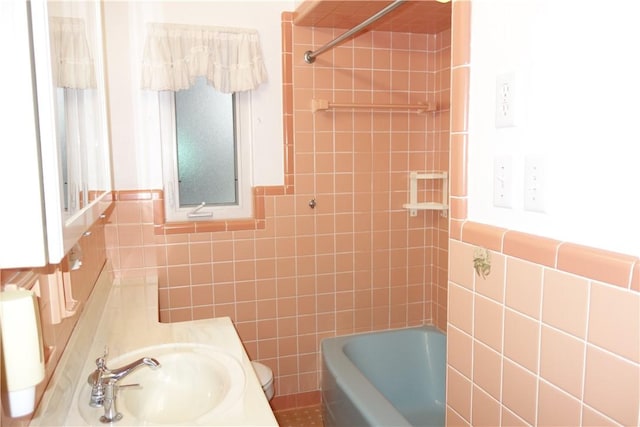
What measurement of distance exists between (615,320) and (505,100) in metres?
0.53

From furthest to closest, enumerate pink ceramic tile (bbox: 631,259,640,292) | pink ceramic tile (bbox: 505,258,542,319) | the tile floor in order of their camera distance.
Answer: the tile floor < pink ceramic tile (bbox: 505,258,542,319) < pink ceramic tile (bbox: 631,259,640,292)

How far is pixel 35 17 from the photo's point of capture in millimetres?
734

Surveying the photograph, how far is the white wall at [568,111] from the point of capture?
2.77 feet

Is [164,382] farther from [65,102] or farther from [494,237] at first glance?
[494,237]

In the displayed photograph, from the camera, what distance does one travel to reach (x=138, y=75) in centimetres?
236

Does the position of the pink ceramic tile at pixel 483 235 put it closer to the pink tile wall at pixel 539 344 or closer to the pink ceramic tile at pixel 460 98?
the pink tile wall at pixel 539 344

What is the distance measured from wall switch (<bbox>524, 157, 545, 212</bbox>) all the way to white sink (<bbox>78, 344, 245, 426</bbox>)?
0.84 metres

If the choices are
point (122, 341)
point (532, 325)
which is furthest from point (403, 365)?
point (532, 325)

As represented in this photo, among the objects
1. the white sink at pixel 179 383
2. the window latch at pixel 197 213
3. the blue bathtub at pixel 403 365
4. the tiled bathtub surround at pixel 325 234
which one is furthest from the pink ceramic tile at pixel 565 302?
the window latch at pixel 197 213

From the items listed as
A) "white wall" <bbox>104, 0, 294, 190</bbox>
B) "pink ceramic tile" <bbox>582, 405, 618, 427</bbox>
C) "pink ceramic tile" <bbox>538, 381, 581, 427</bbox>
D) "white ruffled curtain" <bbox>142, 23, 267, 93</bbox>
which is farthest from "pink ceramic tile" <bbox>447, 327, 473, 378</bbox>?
"white ruffled curtain" <bbox>142, 23, 267, 93</bbox>

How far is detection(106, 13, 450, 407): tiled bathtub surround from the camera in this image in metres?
2.53

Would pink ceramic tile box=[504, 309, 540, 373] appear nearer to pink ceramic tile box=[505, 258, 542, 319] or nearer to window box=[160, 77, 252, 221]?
pink ceramic tile box=[505, 258, 542, 319]

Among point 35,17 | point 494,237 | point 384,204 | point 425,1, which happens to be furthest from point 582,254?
point 384,204

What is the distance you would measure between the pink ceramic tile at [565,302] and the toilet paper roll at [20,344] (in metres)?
0.95
